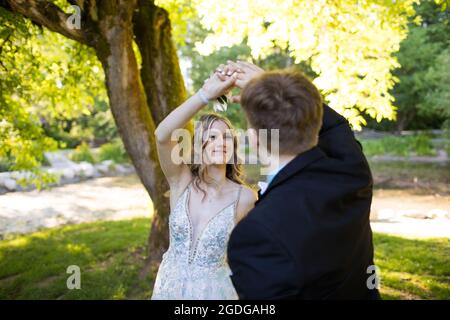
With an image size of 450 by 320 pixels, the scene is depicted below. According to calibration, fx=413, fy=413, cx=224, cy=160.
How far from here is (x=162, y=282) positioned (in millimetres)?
2359

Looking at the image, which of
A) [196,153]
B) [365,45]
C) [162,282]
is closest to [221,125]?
[196,153]

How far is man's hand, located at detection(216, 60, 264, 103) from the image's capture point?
6.20 ft

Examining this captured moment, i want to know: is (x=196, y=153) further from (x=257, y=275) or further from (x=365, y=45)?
(x=365, y=45)

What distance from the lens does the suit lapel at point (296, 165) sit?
4.80 ft

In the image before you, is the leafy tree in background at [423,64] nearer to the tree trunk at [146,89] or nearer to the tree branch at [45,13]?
the tree trunk at [146,89]

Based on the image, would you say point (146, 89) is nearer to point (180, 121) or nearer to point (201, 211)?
point (201, 211)

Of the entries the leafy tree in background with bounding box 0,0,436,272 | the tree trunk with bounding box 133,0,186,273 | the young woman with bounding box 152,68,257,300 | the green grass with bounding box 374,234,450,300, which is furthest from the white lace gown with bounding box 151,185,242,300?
the green grass with bounding box 374,234,450,300

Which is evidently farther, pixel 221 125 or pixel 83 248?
pixel 83 248

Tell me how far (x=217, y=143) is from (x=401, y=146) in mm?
15181

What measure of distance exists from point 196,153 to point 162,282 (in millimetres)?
782

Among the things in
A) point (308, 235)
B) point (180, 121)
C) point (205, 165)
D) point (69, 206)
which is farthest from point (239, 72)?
point (69, 206)

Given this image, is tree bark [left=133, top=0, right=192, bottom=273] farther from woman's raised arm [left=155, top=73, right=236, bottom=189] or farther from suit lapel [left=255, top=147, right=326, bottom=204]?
suit lapel [left=255, top=147, right=326, bottom=204]

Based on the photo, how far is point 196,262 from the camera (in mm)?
2348

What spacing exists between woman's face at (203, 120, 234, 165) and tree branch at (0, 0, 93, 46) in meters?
2.41
